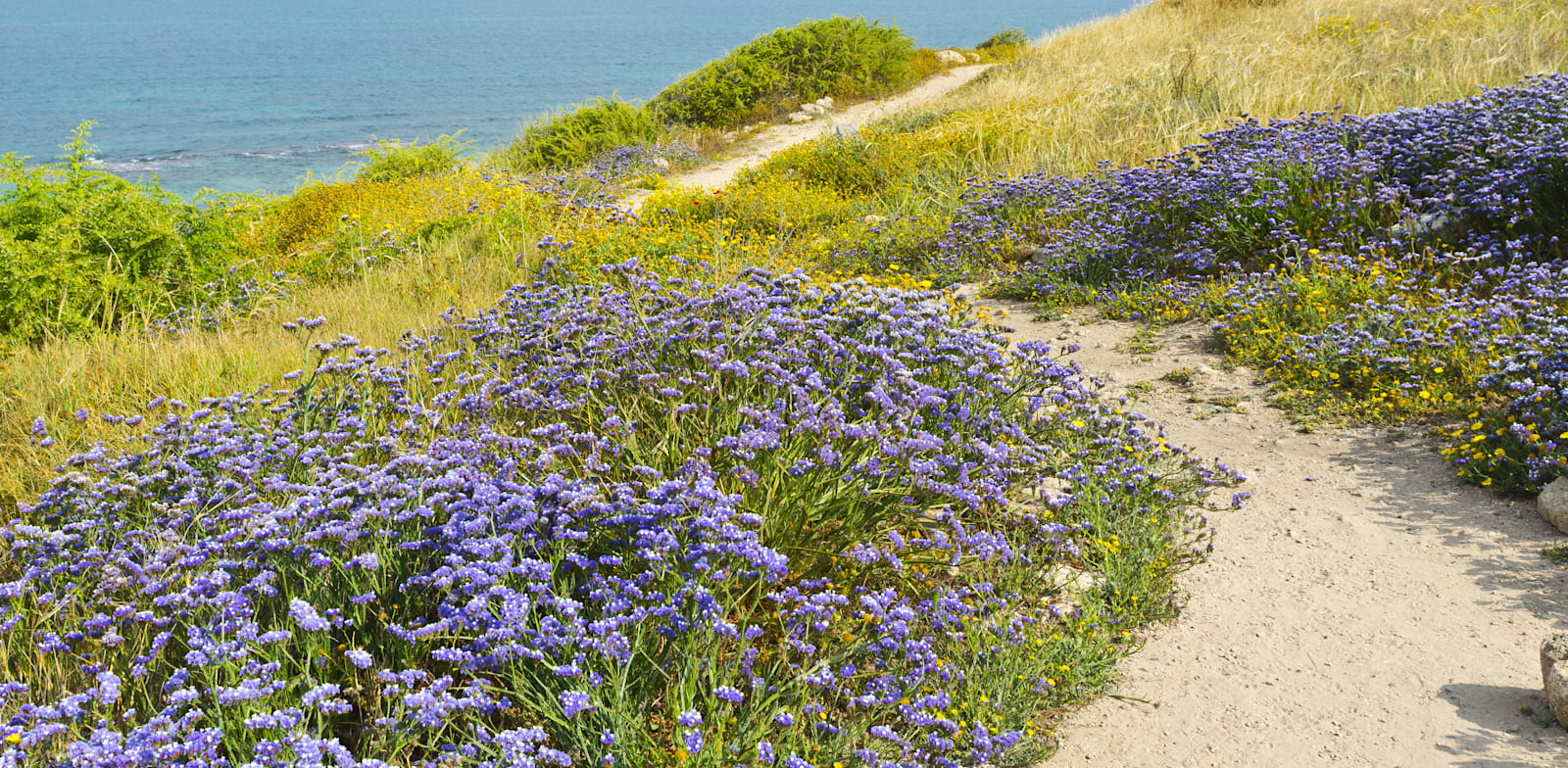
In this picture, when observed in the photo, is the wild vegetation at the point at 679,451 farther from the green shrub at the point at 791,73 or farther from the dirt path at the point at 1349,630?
the green shrub at the point at 791,73

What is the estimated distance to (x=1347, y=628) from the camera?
11.8 feet

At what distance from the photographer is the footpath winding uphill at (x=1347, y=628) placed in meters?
3.00

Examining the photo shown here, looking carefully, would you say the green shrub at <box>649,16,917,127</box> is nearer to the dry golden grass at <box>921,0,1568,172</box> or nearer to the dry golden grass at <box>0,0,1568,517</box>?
the dry golden grass at <box>0,0,1568,517</box>

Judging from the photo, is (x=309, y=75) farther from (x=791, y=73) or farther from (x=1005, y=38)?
(x=791, y=73)

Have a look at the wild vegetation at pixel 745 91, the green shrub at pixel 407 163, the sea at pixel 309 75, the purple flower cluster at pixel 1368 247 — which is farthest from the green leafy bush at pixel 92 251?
the wild vegetation at pixel 745 91

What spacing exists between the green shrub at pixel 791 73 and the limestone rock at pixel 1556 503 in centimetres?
1733

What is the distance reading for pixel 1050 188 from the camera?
9188mm

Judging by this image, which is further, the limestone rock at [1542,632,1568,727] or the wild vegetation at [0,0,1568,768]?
the limestone rock at [1542,632,1568,727]

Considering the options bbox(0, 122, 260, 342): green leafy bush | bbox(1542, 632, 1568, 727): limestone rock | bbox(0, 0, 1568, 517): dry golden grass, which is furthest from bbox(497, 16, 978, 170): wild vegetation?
bbox(1542, 632, 1568, 727): limestone rock

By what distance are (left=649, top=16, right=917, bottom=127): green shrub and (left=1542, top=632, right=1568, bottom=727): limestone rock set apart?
18.2m

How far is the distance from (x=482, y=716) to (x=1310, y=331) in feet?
18.6

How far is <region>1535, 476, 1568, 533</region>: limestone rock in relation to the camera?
4008 mm

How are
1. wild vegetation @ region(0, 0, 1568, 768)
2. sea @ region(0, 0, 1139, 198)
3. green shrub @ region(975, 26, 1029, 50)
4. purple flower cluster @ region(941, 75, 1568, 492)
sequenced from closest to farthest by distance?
1. wild vegetation @ region(0, 0, 1568, 768)
2. purple flower cluster @ region(941, 75, 1568, 492)
3. sea @ region(0, 0, 1139, 198)
4. green shrub @ region(975, 26, 1029, 50)

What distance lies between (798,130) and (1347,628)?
658 inches
